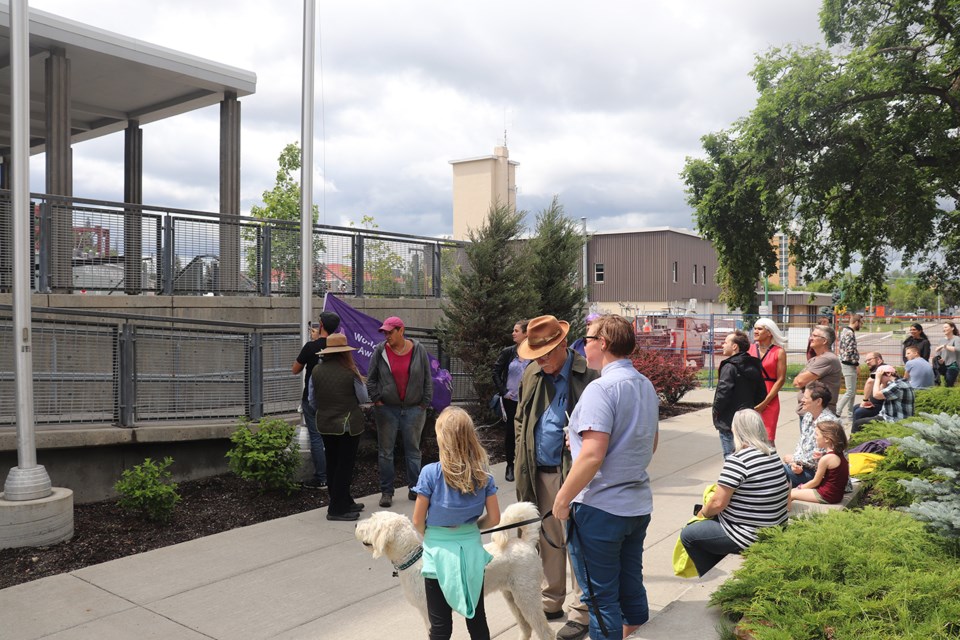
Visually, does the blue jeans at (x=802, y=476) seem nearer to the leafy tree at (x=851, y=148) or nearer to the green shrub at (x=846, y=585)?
the green shrub at (x=846, y=585)

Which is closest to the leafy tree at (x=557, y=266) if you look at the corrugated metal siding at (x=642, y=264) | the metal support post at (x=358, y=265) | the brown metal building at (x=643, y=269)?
the metal support post at (x=358, y=265)

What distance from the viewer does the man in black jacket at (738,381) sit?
285 inches

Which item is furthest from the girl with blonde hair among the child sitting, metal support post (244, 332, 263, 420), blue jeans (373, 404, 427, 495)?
metal support post (244, 332, 263, 420)

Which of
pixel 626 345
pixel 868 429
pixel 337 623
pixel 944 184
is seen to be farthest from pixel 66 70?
pixel 944 184

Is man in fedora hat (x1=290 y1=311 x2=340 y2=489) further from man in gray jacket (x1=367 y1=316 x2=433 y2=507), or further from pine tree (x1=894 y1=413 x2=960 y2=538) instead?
pine tree (x1=894 y1=413 x2=960 y2=538)

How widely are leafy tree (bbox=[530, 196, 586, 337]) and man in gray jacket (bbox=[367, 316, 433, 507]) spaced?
481 cm

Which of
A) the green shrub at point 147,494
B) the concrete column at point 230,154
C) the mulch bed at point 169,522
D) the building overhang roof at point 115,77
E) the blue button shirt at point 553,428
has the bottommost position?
Answer: the mulch bed at point 169,522

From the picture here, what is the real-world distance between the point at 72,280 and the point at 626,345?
25.5 ft

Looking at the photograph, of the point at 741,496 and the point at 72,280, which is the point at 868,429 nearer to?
the point at 741,496

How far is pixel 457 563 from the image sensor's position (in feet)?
11.9

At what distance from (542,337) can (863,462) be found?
4.16 meters

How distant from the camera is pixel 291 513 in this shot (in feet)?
24.6

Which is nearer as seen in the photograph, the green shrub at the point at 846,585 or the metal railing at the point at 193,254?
the green shrub at the point at 846,585

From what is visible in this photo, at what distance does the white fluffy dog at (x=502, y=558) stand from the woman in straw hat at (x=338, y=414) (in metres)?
3.16
